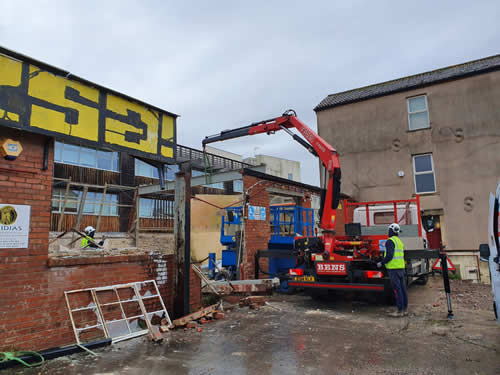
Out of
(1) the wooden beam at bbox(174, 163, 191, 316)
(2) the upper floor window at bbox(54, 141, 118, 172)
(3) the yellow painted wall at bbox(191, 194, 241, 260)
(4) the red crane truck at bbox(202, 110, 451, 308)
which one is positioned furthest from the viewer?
(2) the upper floor window at bbox(54, 141, 118, 172)

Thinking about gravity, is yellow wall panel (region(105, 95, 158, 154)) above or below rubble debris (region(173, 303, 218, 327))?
above

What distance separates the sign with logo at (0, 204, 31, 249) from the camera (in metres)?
4.69

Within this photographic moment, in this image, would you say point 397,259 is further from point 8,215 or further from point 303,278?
point 8,215

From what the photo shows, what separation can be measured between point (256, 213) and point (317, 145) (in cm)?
274

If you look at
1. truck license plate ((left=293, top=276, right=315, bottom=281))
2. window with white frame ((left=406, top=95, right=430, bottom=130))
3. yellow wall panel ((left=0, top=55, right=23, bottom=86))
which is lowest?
truck license plate ((left=293, top=276, right=315, bottom=281))

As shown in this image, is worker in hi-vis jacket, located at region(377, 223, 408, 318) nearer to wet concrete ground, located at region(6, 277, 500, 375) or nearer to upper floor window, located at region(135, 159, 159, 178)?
wet concrete ground, located at region(6, 277, 500, 375)

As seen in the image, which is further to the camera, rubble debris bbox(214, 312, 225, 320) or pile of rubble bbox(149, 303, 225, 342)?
rubble debris bbox(214, 312, 225, 320)

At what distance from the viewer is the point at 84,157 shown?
23156 mm

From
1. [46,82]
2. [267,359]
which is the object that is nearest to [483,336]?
[267,359]

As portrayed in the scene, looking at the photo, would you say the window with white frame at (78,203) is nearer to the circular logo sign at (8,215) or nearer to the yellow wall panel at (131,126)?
the yellow wall panel at (131,126)

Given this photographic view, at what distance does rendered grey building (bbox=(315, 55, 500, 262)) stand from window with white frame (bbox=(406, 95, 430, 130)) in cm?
4

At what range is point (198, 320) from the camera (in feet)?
21.6

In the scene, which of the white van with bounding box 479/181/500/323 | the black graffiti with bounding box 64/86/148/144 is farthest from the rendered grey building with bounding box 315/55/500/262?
the black graffiti with bounding box 64/86/148/144

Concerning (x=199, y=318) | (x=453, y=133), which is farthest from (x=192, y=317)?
(x=453, y=133)
